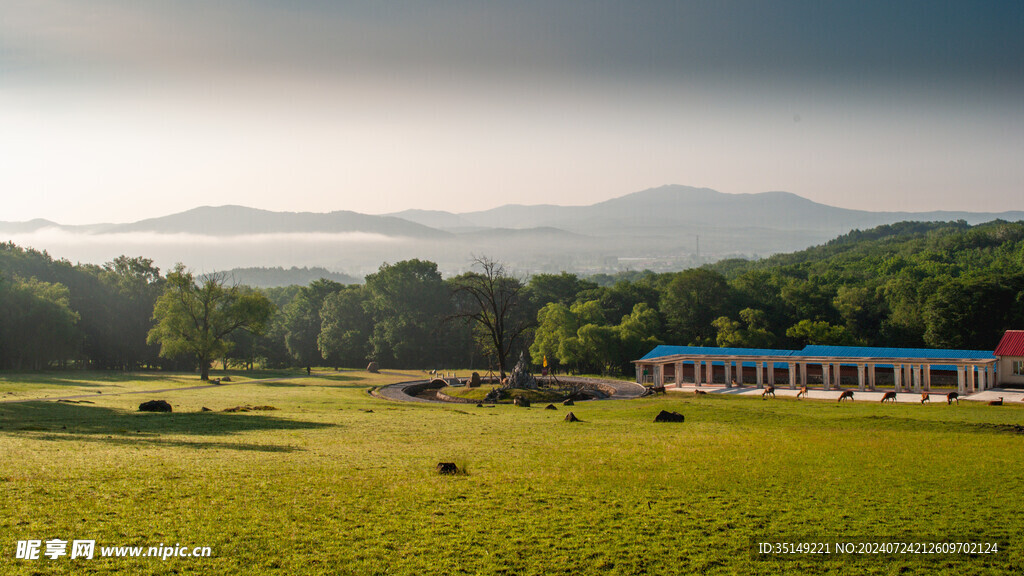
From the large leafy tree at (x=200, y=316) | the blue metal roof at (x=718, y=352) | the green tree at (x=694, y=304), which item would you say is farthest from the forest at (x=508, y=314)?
the blue metal roof at (x=718, y=352)

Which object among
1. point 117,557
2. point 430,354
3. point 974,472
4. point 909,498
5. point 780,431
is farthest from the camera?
point 430,354

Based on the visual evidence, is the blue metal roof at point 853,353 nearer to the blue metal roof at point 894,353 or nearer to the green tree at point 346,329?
the blue metal roof at point 894,353

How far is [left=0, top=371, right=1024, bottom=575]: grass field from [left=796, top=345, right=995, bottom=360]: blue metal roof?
2512 centimetres

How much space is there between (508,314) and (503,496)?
7982 cm

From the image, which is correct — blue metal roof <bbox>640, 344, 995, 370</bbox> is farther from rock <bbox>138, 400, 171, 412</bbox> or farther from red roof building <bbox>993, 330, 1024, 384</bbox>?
rock <bbox>138, 400, 171, 412</bbox>

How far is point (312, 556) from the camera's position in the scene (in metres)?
10.3

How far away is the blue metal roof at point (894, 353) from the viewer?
159 feet

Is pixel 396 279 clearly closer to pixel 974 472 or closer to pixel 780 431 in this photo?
pixel 780 431

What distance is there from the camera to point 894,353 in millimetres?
50375

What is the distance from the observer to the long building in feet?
156

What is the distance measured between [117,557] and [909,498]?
15119 millimetres

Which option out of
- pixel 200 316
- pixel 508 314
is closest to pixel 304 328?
pixel 508 314

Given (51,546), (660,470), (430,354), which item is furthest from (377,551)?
(430,354)

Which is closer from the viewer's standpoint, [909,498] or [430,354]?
[909,498]
